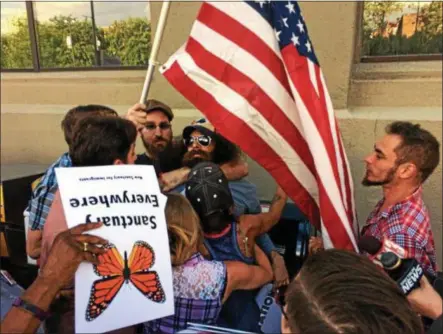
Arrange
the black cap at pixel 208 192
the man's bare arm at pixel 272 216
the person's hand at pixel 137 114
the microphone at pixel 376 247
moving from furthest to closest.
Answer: the person's hand at pixel 137 114 < the man's bare arm at pixel 272 216 < the black cap at pixel 208 192 < the microphone at pixel 376 247

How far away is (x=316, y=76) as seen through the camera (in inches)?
87.0

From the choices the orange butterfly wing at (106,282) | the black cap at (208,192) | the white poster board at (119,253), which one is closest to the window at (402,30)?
the black cap at (208,192)

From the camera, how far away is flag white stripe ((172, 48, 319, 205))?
7.21 ft

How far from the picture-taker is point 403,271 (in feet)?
5.01

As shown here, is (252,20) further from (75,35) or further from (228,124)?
(75,35)

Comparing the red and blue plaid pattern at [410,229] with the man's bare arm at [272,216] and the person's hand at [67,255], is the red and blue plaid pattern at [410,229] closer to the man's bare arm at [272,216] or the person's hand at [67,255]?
the man's bare arm at [272,216]

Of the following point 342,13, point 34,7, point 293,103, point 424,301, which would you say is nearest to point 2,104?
point 34,7

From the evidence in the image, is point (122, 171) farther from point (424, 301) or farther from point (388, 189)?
point (388, 189)

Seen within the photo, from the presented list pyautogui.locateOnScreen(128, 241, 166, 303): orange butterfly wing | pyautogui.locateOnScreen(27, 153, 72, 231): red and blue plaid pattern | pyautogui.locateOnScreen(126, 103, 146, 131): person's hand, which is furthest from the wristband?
pyautogui.locateOnScreen(126, 103, 146, 131): person's hand

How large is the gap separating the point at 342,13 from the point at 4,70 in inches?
174

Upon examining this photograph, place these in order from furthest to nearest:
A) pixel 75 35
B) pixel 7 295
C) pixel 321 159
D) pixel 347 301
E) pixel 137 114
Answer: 1. pixel 75 35
2. pixel 137 114
3. pixel 321 159
4. pixel 7 295
5. pixel 347 301

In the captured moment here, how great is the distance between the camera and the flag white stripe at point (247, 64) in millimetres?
2201

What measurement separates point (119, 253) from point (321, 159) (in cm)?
107

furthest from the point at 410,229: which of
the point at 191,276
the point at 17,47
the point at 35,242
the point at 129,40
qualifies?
the point at 17,47
